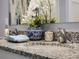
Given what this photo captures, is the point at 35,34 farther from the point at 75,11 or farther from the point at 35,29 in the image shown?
the point at 75,11

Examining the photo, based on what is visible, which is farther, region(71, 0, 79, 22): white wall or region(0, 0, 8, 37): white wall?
region(0, 0, 8, 37): white wall

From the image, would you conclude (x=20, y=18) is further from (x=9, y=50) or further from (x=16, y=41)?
(x=9, y=50)

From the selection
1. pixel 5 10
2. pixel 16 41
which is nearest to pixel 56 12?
pixel 16 41

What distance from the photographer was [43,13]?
4.66ft

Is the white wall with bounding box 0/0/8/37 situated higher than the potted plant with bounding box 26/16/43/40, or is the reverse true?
the white wall with bounding box 0/0/8/37

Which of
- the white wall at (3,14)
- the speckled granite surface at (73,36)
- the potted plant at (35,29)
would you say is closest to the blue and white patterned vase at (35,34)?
the potted plant at (35,29)

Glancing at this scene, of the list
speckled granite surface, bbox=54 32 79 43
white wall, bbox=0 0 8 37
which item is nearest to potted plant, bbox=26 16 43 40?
speckled granite surface, bbox=54 32 79 43

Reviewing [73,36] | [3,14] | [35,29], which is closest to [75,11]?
[73,36]

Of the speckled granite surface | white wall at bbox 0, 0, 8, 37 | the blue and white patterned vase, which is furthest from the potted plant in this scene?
white wall at bbox 0, 0, 8, 37

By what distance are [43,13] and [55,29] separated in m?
0.21

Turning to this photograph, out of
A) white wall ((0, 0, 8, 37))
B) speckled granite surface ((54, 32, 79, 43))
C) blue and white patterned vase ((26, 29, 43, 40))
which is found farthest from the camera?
white wall ((0, 0, 8, 37))

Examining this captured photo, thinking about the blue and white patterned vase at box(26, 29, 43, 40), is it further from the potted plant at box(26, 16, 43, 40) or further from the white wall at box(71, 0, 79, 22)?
the white wall at box(71, 0, 79, 22)

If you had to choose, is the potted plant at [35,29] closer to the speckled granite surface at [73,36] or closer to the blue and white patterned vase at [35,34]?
the blue and white patterned vase at [35,34]

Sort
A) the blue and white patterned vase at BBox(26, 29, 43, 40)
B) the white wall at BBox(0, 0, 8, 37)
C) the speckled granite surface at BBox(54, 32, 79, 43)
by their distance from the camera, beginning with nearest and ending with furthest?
the speckled granite surface at BBox(54, 32, 79, 43) → the blue and white patterned vase at BBox(26, 29, 43, 40) → the white wall at BBox(0, 0, 8, 37)
